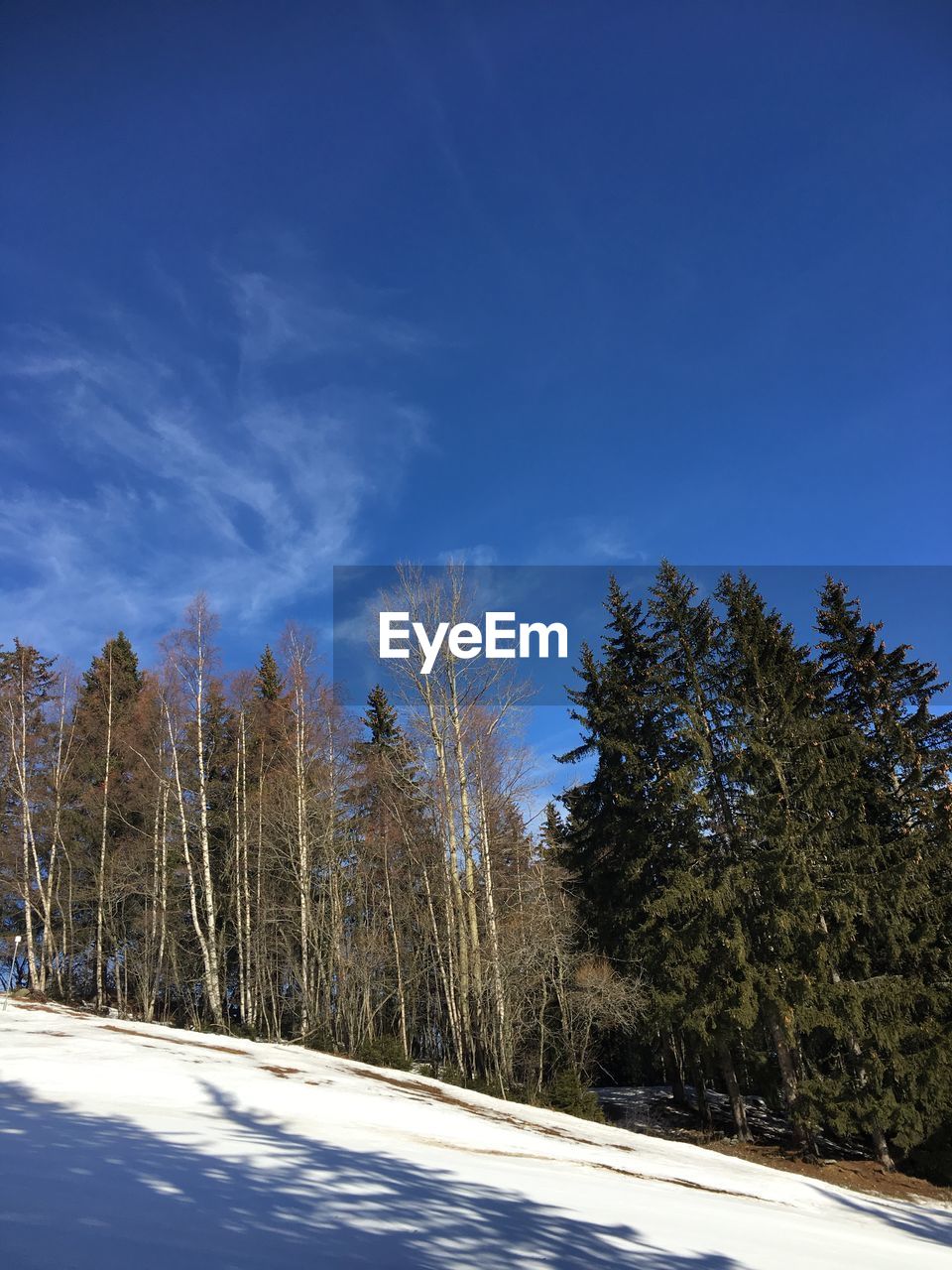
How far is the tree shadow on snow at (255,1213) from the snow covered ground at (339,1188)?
0.02 meters

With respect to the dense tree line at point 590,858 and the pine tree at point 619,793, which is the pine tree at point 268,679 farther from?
the pine tree at point 619,793

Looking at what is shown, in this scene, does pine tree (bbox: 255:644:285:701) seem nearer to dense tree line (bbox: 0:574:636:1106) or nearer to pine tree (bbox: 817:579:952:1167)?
dense tree line (bbox: 0:574:636:1106)

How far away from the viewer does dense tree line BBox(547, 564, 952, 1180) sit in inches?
609

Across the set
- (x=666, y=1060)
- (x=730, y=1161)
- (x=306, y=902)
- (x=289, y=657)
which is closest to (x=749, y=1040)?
(x=730, y=1161)

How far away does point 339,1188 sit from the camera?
4.72 meters

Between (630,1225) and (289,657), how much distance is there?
17.8 m

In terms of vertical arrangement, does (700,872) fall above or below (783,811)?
below

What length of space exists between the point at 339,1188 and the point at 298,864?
18.1 metres

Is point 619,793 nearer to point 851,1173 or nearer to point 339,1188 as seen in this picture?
point 851,1173

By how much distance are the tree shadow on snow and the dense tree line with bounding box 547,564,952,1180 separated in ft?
41.0

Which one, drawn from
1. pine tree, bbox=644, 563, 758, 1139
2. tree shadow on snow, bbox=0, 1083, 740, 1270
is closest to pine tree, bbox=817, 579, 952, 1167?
pine tree, bbox=644, 563, 758, 1139

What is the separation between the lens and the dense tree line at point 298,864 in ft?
60.0

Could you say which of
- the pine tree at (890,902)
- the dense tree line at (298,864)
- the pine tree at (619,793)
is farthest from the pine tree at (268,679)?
the pine tree at (890,902)

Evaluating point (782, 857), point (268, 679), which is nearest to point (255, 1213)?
point (782, 857)
